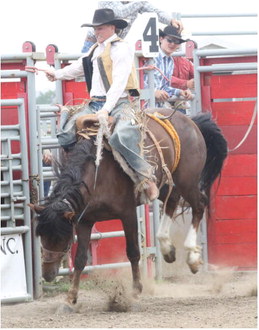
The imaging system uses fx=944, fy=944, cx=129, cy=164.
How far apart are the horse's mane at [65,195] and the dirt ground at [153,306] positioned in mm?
644

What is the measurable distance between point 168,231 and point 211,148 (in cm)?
98

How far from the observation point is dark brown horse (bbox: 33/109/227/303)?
7336 mm

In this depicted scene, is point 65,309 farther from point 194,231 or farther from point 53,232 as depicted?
point 194,231

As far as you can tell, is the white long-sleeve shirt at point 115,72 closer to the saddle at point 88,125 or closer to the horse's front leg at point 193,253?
the saddle at point 88,125

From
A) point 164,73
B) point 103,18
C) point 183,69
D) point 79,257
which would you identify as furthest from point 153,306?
point 183,69

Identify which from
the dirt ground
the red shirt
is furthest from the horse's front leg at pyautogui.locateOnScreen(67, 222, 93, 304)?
the red shirt

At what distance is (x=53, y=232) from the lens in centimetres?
725

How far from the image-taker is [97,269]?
8914 mm

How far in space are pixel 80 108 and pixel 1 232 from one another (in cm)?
126

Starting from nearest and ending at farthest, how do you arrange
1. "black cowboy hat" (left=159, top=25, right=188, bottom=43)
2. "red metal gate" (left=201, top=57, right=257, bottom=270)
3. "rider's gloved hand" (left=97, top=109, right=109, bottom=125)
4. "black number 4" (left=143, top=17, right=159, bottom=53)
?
"rider's gloved hand" (left=97, top=109, right=109, bottom=125) → "black number 4" (left=143, top=17, right=159, bottom=53) → "red metal gate" (left=201, top=57, right=257, bottom=270) → "black cowboy hat" (left=159, top=25, right=188, bottom=43)

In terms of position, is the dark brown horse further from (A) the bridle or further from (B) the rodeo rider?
(B) the rodeo rider

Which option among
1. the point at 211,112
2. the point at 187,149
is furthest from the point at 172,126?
the point at 211,112

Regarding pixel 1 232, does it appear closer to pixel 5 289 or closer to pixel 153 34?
pixel 5 289

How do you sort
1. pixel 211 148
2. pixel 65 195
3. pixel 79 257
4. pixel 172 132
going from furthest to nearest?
pixel 211 148, pixel 172 132, pixel 79 257, pixel 65 195
